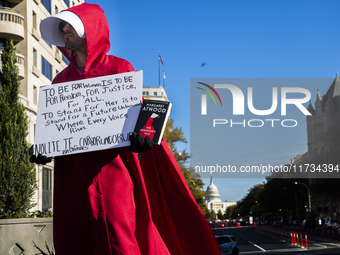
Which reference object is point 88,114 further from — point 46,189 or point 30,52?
point 46,189

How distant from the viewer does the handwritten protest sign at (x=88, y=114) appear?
3.87 meters

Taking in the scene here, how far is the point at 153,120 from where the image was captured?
3738mm

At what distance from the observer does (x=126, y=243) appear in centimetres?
362

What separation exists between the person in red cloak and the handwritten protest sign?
0.12 m

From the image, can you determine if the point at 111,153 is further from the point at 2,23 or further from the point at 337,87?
the point at 337,87

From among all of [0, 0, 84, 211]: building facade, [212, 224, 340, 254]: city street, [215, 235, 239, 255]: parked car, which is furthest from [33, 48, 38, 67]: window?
[212, 224, 340, 254]: city street

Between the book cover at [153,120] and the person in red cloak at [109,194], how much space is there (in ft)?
1.05

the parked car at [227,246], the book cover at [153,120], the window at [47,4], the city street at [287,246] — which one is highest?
the window at [47,4]

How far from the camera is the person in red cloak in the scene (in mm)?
3695

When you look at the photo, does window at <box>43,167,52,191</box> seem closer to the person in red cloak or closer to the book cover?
Result: the person in red cloak

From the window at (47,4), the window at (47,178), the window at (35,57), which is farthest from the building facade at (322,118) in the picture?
the window at (35,57)

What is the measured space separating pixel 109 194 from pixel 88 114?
0.76 meters

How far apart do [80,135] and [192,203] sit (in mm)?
1201

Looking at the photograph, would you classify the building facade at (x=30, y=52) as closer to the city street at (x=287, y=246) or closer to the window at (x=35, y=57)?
the window at (x=35, y=57)
